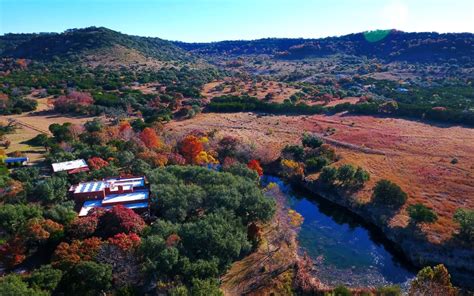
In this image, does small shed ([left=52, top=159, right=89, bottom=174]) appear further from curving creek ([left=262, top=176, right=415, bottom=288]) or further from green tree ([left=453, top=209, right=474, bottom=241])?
green tree ([left=453, top=209, right=474, bottom=241])

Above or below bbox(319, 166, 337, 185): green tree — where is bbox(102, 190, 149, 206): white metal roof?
above

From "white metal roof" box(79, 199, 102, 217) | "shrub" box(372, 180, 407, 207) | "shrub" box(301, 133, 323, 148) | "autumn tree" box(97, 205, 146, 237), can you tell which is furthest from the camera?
"shrub" box(301, 133, 323, 148)

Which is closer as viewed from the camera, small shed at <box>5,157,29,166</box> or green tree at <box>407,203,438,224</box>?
green tree at <box>407,203,438,224</box>

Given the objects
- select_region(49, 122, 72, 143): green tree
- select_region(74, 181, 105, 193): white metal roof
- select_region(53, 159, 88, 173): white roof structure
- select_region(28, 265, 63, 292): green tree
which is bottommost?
select_region(28, 265, 63, 292): green tree

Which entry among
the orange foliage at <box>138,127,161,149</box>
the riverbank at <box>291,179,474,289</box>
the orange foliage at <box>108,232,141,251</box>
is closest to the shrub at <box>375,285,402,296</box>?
the riverbank at <box>291,179,474,289</box>

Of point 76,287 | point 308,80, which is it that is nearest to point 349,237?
point 76,287

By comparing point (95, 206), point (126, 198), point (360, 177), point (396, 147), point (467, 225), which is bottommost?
point (396, 147)

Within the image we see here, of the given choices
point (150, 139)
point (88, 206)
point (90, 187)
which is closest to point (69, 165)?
point (90, 187)

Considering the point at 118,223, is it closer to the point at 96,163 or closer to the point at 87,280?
the point at 87,280
